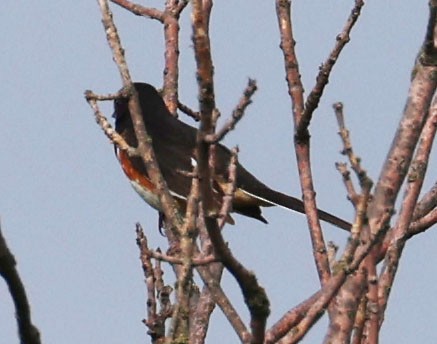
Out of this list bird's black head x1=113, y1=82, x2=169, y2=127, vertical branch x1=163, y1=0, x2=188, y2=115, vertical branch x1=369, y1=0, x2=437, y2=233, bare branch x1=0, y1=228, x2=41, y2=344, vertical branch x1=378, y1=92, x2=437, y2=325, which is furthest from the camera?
bird's black head x1=113, y1=82, x2=169, y2=127

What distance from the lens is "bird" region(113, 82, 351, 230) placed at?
751 cm

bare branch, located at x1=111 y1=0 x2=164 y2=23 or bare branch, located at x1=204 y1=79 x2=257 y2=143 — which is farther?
bare branch, located at x1=111 y1=0 x2=164 y2=23

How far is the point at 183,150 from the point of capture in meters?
7.94

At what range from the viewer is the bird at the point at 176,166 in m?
7.51

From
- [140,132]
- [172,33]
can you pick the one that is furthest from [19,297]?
[172,33]

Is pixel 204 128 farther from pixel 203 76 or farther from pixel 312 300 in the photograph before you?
pixel 312 300

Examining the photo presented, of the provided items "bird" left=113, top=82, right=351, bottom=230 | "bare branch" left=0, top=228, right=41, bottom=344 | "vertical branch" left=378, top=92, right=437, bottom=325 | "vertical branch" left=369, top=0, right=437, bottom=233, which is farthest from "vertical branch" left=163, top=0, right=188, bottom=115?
"bare branch" left=0, top=228, right=41, bottom=344

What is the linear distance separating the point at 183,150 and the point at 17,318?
5.40 meters

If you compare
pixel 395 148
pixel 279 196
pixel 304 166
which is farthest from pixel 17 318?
pixel 279 196

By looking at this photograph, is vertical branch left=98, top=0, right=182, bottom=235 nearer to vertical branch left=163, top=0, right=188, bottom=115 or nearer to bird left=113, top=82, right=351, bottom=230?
vertical branch left=163, top=0, right=188, bottom=115

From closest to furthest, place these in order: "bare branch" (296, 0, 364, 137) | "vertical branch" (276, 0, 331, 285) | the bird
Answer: "vertical branch" (276, 0, 331, 285)
"bare branch" (296, 0, 364, 137)
the bird

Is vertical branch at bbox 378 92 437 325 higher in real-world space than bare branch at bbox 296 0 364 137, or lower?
lower

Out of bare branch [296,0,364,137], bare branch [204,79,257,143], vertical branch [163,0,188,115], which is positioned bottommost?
bare branch [204,79,257,143]

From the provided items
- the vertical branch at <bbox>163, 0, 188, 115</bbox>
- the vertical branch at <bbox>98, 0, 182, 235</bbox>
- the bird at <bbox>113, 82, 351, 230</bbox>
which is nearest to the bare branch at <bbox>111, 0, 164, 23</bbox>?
the vertical branch at <bbox>163, 0, 188, 115</bbox>
